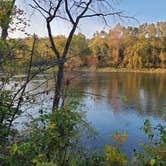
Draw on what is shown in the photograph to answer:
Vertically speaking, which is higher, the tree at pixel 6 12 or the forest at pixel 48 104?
the tree at pixel 6 12

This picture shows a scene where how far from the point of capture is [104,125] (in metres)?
8.70

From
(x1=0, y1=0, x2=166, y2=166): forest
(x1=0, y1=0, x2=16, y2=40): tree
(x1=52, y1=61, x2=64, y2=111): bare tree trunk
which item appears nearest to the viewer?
(x1=0, y1=0, x2=166, y2=166): forest

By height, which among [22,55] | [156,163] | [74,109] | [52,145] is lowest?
[156,163]

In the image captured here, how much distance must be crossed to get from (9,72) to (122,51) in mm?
38594

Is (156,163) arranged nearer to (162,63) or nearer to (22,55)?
(22,55)

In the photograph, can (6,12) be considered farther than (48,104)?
No

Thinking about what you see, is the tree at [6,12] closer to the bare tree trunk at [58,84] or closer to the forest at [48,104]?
the forest at [48,104]

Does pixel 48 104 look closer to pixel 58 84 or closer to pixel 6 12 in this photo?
pixel 58 84

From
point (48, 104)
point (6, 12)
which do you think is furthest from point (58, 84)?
point (6, 12)

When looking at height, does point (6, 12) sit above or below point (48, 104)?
above

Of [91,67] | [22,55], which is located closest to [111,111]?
[91,67]

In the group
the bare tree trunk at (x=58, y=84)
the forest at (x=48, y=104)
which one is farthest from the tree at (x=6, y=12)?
the bare tree trunk at (x=58, y=84)

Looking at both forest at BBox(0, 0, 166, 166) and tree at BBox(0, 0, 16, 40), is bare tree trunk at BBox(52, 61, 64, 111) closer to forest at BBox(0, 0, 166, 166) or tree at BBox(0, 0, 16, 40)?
forest at BBox(0, 0, 166, 166)

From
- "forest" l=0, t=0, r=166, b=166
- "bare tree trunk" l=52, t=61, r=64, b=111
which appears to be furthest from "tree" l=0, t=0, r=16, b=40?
"bare tree trunk" l=52, t=61, r=64, b=111
